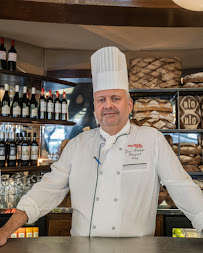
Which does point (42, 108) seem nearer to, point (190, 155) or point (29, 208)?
point (190, 155)

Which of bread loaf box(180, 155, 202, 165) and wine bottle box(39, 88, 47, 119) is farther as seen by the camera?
wine bottle box(39, 88, 47, 119)

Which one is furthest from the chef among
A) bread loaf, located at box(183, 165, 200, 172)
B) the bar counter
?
Result: bread loaf, located at box(183, 165, 200, 172)

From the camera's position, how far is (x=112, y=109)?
4.87 ft

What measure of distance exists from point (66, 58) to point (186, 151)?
1.97 meters

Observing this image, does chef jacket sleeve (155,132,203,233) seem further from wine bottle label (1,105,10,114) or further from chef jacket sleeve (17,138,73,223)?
wine bottle label (1,105,10,114)

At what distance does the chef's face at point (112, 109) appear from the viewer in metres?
1.49

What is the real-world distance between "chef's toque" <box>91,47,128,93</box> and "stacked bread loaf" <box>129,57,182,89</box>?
1467mm

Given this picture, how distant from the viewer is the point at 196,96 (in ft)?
10.3

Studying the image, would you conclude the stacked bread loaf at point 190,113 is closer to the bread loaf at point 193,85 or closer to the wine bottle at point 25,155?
the bread loaf at point 193,85

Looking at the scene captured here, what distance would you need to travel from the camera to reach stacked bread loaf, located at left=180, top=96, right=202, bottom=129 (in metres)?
3.05

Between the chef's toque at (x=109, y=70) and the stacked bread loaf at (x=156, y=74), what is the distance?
1467mm

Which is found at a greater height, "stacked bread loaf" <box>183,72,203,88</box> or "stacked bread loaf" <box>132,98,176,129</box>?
"stacked bread loaf" <box>183,72,203,88</box>

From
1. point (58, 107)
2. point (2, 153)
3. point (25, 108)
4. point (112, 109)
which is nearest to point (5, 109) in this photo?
point (25, 108)

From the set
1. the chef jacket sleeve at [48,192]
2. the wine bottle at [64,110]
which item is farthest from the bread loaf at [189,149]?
the chef jacket sleeve at [48,192]
